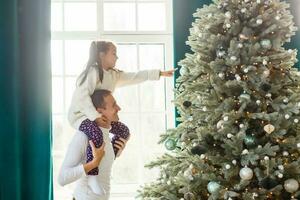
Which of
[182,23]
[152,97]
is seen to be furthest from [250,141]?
[152,97]

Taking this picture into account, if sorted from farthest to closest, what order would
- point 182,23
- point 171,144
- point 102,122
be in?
point 182,23 < point 102,122 < point 171,144

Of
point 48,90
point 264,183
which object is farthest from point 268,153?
point 48,90

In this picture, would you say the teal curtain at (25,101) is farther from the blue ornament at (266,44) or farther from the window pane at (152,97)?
the blue ornament at (266,44)

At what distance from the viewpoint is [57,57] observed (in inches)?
155

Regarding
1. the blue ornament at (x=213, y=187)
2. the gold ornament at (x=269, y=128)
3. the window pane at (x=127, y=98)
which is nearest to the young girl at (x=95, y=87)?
the window pane at (x=127, y=98)

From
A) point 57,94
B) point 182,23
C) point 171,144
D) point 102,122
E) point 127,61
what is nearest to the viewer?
point 171,144

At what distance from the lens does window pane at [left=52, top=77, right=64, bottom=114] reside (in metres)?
3.90

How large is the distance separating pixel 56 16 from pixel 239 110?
6.14 feet

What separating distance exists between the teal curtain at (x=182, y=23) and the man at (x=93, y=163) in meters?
0.70

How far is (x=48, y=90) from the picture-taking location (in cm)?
358

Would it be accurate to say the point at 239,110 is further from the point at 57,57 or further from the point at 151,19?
the point at 57,57

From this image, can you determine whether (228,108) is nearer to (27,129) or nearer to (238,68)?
(238,68)

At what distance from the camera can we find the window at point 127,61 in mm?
3922

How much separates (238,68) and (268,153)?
514 millimetres
